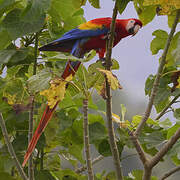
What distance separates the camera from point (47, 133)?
28.7 inches

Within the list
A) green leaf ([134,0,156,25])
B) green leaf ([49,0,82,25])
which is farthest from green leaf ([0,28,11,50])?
green leaf ([134,0,156,25])

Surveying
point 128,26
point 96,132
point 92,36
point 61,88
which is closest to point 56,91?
point 61,88

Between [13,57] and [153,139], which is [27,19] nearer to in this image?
[13,57]

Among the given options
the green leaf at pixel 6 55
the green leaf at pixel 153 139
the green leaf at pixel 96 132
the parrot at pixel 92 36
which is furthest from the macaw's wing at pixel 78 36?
the green leaf at pixel 153 139

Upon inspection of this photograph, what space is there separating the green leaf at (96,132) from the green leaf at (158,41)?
0.27 meters

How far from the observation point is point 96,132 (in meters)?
0.89

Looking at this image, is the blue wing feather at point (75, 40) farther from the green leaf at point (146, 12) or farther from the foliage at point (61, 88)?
the green leaf at point (146, 12)

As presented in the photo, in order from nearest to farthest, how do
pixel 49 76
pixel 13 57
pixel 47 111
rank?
pixel 49 76, pixel 47 111, pixel 13 57

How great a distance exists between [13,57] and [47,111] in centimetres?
24

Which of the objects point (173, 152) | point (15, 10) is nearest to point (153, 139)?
point (173, 152)

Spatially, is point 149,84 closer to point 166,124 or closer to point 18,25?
point 166,124

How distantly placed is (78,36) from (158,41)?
0.77 feet

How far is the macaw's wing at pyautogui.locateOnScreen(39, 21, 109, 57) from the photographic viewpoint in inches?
36.0

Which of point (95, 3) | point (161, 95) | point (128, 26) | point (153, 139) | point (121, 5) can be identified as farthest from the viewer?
point (128, 26)
